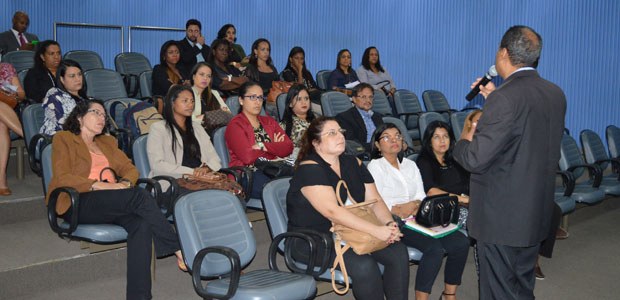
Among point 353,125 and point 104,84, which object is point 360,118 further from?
point 104,84

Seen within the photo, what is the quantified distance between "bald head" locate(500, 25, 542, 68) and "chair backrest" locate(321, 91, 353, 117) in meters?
3.64

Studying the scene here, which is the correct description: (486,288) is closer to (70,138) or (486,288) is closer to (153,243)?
(153,243)

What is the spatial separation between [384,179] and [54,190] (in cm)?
195

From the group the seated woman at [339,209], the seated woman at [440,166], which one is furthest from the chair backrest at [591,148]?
the seated woman at [339,209]

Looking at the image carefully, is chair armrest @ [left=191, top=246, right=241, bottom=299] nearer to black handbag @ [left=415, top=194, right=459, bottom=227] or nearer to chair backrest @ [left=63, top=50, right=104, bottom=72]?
black handbag @ [left=415, top=194, right=459, bottom=227]

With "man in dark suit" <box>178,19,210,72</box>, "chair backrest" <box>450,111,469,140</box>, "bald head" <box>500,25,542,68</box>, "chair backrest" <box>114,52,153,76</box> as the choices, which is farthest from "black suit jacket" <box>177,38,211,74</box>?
"bald head" <box>500,25,542,68</box>

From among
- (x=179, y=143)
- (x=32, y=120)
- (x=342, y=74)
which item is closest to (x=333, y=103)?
(x=342, y=74)

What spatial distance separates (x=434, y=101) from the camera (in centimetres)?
818

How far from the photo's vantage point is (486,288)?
2953 millimetres

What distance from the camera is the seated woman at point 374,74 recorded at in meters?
8.38

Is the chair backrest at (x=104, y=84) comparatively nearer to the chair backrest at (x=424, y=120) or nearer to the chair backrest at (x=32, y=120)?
the chair backrest at (x=32, y=120)

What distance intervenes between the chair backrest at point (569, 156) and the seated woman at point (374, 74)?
244cm

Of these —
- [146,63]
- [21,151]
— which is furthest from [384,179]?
[146,63]

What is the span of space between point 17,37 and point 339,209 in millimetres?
5580
